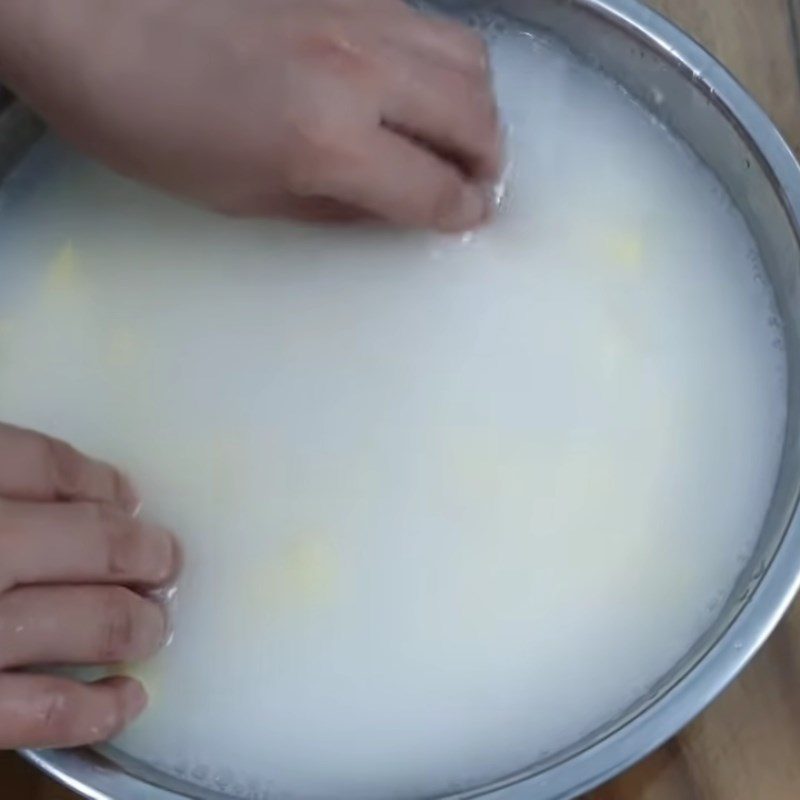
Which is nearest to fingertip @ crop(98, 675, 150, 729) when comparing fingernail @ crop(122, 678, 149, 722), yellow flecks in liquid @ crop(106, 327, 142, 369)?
fingernail @ crop(122, 678, 149, 722)

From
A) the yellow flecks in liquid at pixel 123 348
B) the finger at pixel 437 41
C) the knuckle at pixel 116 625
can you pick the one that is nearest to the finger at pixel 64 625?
the knuckle at pixel 116 625

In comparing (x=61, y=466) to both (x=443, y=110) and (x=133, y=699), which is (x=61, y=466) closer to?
(x=133, y=699)

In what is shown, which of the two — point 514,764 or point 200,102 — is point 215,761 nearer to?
point 514,764

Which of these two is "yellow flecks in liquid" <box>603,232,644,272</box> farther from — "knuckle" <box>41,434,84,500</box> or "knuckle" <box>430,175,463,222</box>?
"knuckle" <box>41,434,84,500</box>

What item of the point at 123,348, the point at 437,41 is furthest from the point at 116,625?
the point at 437,41

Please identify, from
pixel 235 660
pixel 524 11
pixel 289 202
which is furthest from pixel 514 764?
pixel 524 11

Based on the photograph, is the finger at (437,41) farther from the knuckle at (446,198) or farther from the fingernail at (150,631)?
the fingernail at (150,631)

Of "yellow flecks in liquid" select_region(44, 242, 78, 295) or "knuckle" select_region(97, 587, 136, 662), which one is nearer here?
"knuckle" select_region(97, 587, 136, 662)
